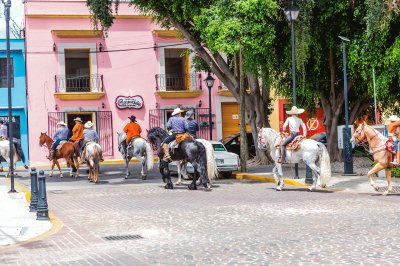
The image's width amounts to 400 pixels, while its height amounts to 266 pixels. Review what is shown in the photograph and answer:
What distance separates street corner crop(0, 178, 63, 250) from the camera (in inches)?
384

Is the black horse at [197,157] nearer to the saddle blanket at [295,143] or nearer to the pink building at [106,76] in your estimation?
the saddle blanket at [295,143]

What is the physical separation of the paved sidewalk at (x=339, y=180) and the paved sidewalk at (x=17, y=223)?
792cm

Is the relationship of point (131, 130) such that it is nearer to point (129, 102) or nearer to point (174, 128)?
point (174, 128)

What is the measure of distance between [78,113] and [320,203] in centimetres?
2245

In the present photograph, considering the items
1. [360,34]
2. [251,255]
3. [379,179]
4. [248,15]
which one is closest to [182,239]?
[251,255]

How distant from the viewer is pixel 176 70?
35844 millimetres

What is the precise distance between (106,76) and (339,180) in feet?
63.0

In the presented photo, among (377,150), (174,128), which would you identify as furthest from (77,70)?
(377,150)

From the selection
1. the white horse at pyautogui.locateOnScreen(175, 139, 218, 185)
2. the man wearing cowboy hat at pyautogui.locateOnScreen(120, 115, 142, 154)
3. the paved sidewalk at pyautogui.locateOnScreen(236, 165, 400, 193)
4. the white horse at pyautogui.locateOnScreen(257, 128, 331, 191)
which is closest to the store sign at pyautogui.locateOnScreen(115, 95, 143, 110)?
the man wearing cowboy hat at pyautogui.locateOnScreen(120, 115, 142, 154)

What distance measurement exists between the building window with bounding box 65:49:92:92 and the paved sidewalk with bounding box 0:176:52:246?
18982 mm

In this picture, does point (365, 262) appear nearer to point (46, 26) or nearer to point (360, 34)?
point (360, 34)

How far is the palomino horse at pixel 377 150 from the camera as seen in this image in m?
14.8

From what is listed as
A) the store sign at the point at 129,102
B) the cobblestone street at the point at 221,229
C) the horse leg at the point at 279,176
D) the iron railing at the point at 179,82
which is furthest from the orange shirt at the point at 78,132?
the iron railing at the point at 179,82

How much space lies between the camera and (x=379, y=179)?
18.2 metres
